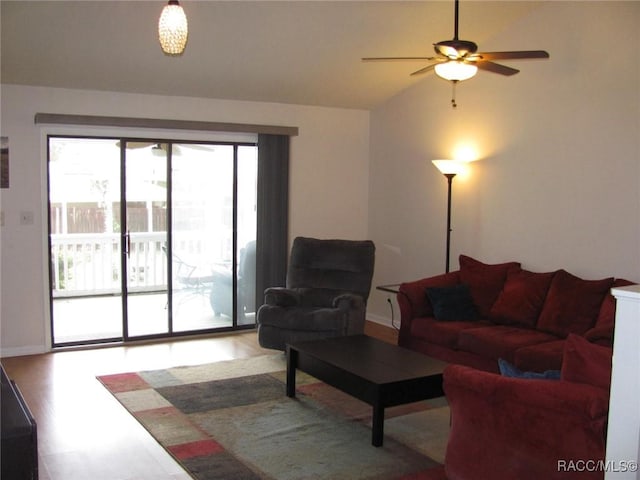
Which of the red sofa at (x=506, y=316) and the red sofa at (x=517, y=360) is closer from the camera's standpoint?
the red sofa at (x=517, y=360)

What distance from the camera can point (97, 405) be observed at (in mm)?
4336

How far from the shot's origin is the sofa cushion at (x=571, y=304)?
4.47 metres

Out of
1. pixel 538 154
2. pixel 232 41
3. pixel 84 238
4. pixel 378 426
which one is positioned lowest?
pixel 378 426

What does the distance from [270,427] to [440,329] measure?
5.57 feet

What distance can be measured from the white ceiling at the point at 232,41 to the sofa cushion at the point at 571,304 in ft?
6.34

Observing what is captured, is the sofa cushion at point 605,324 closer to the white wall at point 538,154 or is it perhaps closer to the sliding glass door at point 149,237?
the white wall at point 538,154

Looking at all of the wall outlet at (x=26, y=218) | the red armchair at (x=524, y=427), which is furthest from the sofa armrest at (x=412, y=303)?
the wall outlet at (x=26, y=218)

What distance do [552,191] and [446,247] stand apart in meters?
1.25

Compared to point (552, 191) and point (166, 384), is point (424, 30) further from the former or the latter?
point (166, 384)

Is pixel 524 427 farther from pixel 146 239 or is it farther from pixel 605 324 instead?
pixel 146 239

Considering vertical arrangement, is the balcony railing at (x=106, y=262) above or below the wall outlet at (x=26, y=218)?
below

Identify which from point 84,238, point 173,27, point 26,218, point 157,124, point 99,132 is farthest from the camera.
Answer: point 84,238

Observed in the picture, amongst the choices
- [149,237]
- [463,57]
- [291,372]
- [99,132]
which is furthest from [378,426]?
[99,132]

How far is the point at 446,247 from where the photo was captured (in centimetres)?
611
